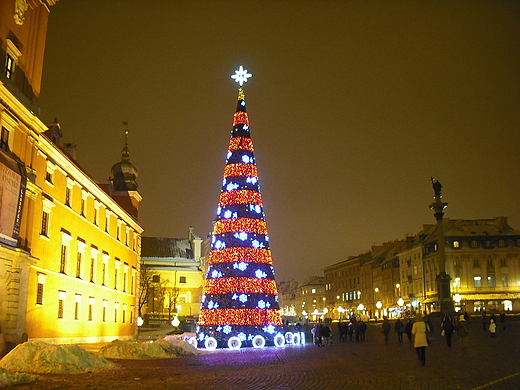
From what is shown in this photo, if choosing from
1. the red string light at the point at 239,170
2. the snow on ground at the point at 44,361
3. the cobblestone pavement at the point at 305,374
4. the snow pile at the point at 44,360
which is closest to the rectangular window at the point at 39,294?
the cobblestone pavement at the point at 305,374

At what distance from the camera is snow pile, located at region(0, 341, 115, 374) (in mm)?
16562

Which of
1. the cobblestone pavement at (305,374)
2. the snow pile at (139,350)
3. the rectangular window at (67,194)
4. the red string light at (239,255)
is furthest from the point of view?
the rectangular window at (67,194)

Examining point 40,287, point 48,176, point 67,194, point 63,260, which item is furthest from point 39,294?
point 67,194

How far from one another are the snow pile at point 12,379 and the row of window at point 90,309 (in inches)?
595

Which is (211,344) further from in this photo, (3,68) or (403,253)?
(403,253)

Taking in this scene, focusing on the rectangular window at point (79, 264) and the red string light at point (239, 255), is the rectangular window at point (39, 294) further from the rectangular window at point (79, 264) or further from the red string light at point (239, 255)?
the red string light at point (239, 255)

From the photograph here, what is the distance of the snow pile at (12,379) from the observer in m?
13.8

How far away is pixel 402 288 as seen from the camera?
9394cm

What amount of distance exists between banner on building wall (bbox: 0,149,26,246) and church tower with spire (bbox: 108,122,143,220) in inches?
1165

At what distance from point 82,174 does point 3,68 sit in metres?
12.0

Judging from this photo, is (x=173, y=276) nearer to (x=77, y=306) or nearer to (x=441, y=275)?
(x=441, y=275)

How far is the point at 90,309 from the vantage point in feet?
126

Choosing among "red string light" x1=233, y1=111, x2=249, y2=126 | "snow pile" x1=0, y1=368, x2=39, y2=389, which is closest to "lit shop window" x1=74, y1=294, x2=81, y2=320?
"red string light" x1=233, y1=111, x2=249, y2=126

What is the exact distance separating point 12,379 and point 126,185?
4241 centimetres
